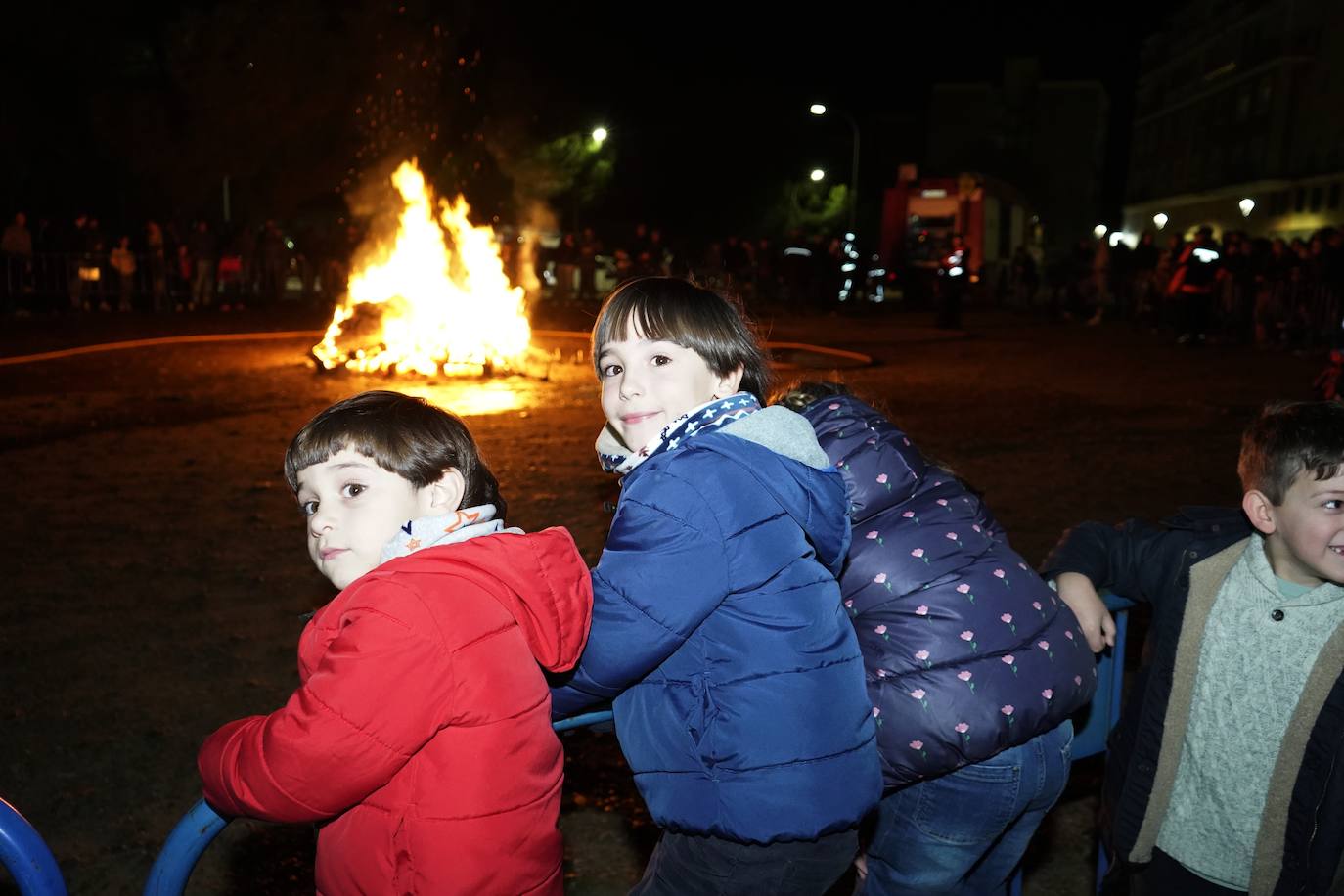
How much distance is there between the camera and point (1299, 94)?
5231cm

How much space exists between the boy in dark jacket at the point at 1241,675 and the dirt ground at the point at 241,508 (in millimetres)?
686

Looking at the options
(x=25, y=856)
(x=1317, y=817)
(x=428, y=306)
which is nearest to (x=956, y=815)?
(x=1317, y=817)

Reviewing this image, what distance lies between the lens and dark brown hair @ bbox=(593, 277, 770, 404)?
7.71 feet

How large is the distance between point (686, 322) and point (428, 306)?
47.2 ft

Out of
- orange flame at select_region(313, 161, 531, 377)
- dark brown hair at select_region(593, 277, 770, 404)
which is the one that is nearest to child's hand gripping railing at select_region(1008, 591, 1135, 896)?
dark brown hair at select_region(593, 277, 770, 404)

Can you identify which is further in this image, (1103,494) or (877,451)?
(1103,494)

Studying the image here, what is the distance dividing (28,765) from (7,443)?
671 cm

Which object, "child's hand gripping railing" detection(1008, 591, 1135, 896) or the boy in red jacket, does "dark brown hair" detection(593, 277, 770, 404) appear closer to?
the boy in red jacket

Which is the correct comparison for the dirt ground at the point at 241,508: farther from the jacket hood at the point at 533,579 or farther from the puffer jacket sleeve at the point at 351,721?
the puffer jacket sleeve at the point at 351,721

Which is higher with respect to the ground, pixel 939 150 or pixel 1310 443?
pixel 939 150

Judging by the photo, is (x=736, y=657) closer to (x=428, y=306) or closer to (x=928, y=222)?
(x=428, y=306)

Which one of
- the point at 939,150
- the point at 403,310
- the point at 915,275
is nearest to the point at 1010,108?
the point at 939,150

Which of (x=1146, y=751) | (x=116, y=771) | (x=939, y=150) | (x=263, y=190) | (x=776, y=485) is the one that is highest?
(x=939, y=150)

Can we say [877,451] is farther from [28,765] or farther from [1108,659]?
[28,765]
